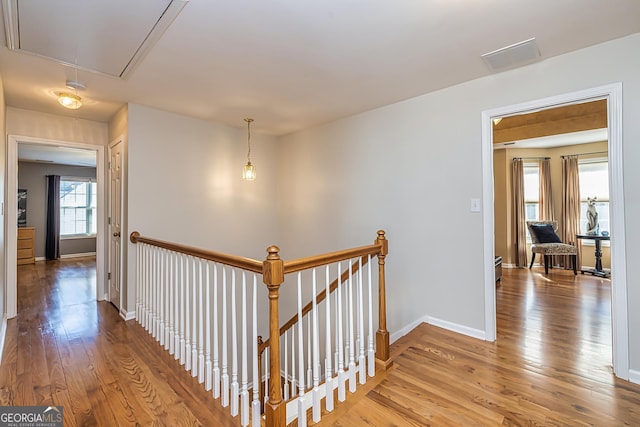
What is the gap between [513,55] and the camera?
2217 mm

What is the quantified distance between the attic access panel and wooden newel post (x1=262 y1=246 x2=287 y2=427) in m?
1.49

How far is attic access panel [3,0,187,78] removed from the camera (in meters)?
1.68

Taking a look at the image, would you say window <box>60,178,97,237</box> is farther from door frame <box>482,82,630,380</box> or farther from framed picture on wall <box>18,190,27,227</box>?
door frame <box>482,82,630,380</box>

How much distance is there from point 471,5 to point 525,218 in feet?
18.3

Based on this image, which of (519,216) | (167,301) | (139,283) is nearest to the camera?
(167,301)

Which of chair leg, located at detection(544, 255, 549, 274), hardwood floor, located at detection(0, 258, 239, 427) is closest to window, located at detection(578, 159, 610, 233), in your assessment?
chair leg, located at detection(544, 255, 549, 274)

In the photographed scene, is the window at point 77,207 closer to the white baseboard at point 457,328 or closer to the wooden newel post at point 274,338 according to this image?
the wooden newel post at point 274,338

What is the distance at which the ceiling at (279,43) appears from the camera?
5.63ft

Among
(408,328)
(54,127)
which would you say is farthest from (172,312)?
(54,127)

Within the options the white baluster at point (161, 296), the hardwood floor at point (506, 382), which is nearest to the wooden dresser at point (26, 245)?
the white baluster at point (161, 296)

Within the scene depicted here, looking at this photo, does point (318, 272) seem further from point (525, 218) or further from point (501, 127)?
point (525, 218)

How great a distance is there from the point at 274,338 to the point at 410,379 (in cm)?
112

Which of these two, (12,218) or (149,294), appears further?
(12,218)

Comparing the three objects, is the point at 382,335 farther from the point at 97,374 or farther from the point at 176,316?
the point at 97,374
